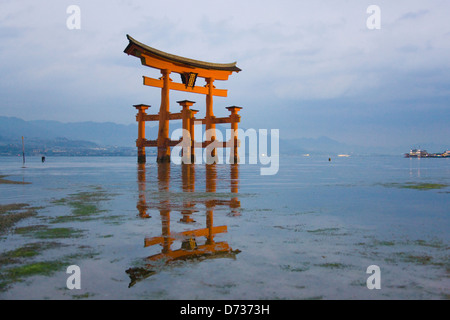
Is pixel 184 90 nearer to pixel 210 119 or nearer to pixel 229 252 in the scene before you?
pixel 210 119

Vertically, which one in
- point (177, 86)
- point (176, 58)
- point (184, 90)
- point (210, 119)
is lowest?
point (210, 119)

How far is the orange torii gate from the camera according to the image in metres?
30.1

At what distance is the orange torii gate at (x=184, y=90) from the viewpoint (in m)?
30.1

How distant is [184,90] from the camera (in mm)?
33844

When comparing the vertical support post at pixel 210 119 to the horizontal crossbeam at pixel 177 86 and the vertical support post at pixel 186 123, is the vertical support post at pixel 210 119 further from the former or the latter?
the vertical support post at pixel 186 123

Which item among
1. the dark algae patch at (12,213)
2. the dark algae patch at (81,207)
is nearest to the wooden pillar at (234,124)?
the dark algae patch at (81,207)

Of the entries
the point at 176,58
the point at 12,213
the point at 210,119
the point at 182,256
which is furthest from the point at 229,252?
the point at 210,119

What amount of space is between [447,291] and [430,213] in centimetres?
425

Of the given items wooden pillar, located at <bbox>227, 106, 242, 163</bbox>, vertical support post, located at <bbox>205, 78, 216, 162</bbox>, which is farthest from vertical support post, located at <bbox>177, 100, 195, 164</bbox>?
wooden pillar, located at <bbox>227, 106, 242, 163</bbox>

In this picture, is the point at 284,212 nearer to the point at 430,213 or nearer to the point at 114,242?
the point at 430,213

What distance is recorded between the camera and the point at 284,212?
21.0 feet

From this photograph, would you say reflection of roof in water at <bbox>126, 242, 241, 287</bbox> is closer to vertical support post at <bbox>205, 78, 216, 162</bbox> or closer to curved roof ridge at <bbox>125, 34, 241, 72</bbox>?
curved roof ridge at <bbox>125, 34, 241, 72</bbox>
